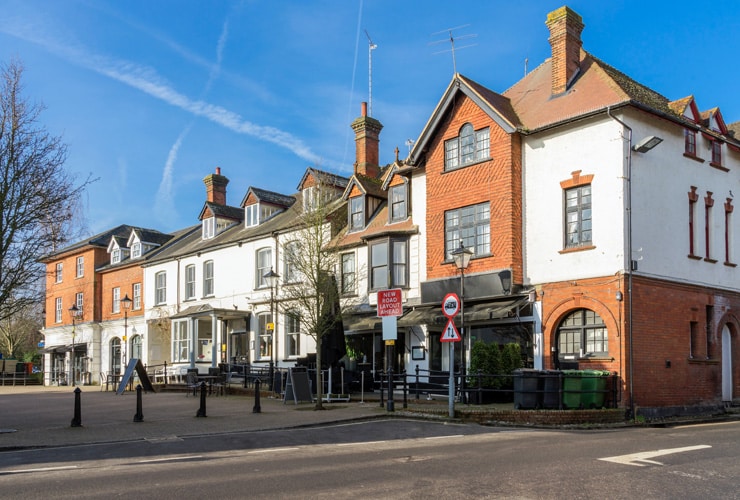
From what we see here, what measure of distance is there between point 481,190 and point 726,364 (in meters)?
10.1

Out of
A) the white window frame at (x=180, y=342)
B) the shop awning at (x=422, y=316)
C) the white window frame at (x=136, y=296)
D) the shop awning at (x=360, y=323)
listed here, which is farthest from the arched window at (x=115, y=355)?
the shop awning at (x=422, y=316)

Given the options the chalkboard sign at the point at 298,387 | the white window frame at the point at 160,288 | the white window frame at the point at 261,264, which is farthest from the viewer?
the white window frame at the point at 160,288

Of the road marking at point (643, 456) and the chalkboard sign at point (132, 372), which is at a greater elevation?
the road marking at point (643, 456)

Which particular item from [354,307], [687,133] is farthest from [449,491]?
[354,307]

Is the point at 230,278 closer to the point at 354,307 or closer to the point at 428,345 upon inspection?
the point at 354,307

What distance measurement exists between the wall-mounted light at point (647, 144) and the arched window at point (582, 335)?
4.86 m

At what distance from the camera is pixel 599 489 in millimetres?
8492

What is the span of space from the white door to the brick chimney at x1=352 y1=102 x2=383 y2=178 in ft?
53.2

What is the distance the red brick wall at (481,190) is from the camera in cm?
2275

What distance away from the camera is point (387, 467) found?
402 inches

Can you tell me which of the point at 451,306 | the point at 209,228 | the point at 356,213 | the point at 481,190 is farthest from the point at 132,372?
the point at 451,306

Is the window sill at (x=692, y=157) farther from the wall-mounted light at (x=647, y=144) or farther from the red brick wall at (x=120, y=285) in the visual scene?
the red brick wall at (x=120, y=285)

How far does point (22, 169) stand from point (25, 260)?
215cm

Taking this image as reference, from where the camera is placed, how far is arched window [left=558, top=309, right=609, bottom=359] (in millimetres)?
20672
